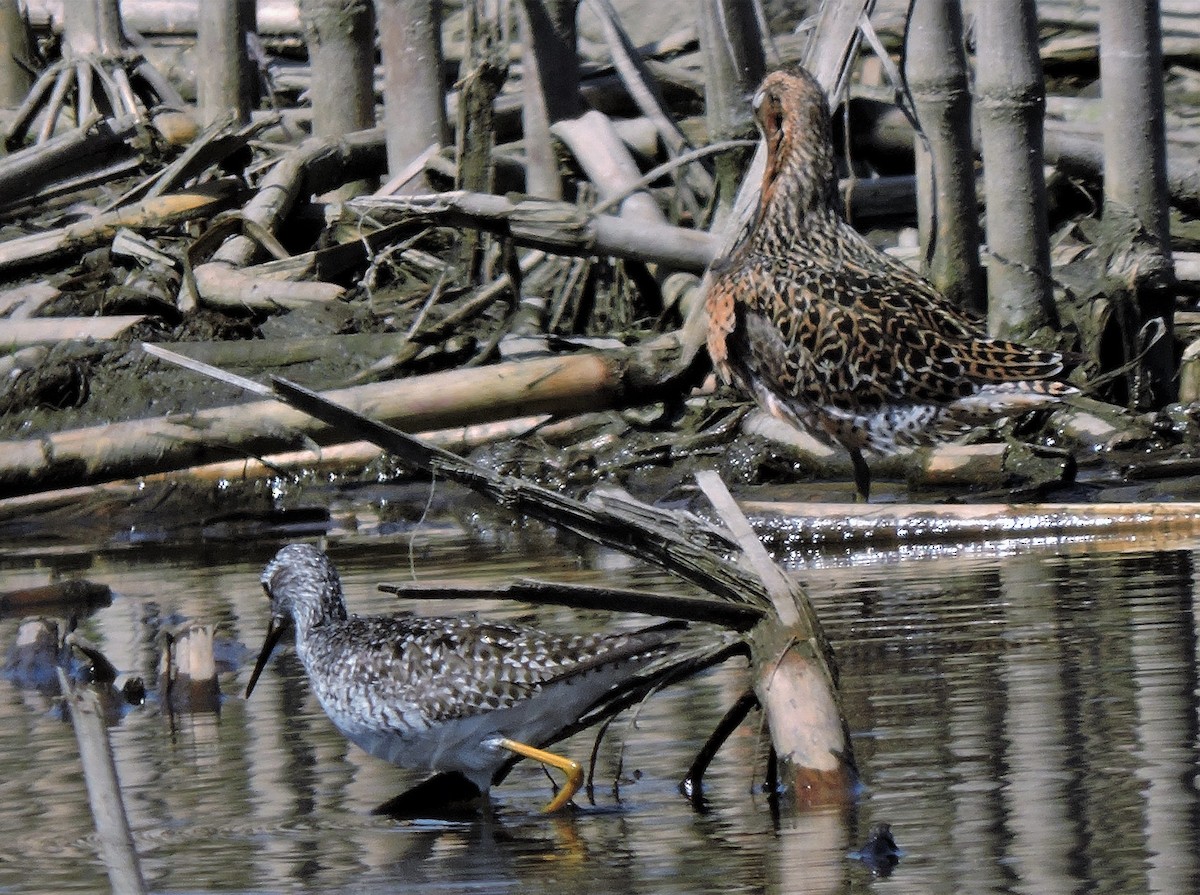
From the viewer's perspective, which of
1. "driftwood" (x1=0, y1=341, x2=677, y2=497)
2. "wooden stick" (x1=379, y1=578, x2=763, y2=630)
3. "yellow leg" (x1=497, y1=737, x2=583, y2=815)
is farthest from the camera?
"driftwood" (x1=0, y1=341, x2=677, y2=497)

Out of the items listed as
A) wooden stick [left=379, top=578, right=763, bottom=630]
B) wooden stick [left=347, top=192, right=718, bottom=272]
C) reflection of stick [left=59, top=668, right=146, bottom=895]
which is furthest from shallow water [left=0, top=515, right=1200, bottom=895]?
wooden stick [left=347, top=192, right=718, bottom=272]

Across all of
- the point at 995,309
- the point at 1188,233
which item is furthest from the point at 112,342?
the point at 1188,233

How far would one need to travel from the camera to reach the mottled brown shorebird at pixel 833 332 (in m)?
8.68

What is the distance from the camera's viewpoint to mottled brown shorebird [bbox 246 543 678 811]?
546 cm

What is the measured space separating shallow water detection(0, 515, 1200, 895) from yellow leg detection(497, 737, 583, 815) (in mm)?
77

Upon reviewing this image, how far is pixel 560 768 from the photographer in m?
5.45

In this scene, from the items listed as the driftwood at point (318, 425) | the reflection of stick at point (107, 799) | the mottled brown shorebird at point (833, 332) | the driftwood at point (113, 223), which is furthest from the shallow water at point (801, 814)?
the driftwood at point (113, 223)

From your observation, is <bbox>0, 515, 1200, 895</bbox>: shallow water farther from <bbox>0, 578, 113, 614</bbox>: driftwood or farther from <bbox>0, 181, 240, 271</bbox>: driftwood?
<bbox>0, 181, 240, 271</bbox>: driftwood

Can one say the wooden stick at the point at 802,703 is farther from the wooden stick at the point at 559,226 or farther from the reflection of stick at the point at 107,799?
the wooden stick at the point at 559,226

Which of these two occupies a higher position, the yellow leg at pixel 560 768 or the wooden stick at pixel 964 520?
the wooden stick at pixel 964 520

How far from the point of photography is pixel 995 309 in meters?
11.1

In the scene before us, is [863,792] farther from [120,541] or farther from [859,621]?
[120,541]

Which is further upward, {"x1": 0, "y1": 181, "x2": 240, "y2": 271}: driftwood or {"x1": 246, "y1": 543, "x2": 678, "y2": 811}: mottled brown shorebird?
{"x1": 0, "y1": 181, "x2": 240, "y2": 271}: driftwood

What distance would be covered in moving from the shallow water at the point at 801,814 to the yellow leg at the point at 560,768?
0.08 metres
